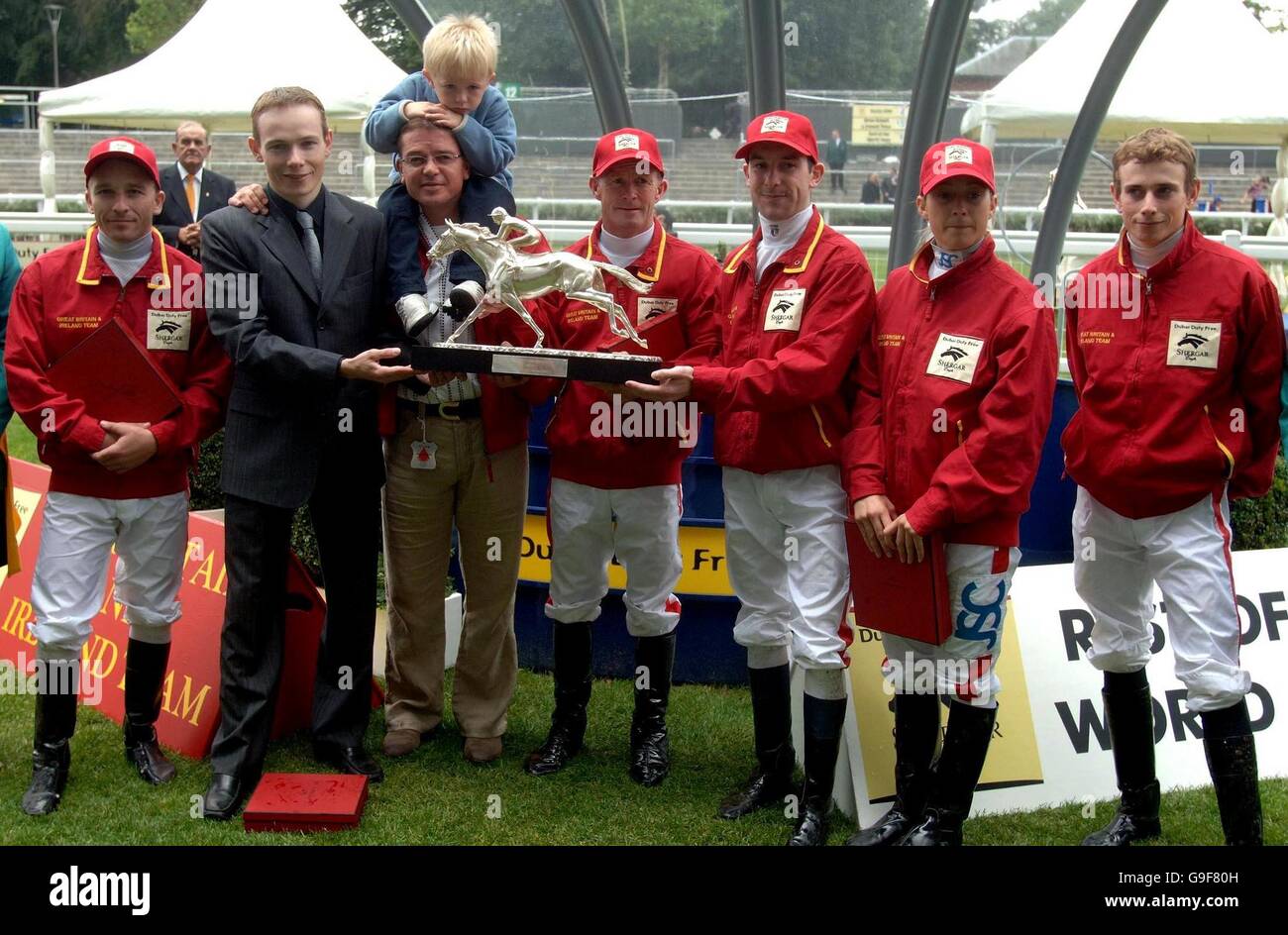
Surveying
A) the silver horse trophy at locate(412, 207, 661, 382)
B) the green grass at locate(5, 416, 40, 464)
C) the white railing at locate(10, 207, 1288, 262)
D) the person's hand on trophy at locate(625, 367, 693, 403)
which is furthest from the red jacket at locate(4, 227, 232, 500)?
the green grass at locate(5, 416, 40, 464)

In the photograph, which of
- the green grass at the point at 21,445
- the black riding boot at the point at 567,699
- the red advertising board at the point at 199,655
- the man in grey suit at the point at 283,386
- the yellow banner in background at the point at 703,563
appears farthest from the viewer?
the green grass at the point at 21,445

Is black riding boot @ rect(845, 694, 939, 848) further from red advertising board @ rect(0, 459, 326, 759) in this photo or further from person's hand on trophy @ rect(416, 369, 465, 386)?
red advertising board @ rect(0, 459, 326, 759)

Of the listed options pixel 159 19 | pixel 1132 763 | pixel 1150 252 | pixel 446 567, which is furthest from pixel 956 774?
pixel 159 19

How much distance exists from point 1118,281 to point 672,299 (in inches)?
56.5

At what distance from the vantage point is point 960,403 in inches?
146

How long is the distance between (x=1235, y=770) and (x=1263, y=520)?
3001 mm

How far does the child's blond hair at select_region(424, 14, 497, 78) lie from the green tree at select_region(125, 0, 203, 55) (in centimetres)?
3357

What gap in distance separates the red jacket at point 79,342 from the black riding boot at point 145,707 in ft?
2.03

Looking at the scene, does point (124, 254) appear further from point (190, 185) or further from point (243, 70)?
point (243, 70)

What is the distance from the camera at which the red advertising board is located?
493 centimetres

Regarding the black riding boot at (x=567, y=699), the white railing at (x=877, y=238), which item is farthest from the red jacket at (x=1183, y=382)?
the white railing at (x=877, y=238)

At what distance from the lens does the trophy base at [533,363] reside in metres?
3.99

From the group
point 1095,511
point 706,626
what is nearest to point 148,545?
point 706,626

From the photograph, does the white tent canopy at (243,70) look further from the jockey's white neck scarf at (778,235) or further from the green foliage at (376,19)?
the green foliage at (376,19)
